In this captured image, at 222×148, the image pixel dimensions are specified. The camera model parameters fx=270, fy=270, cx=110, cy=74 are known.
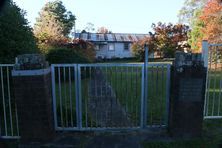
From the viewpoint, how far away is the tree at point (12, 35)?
6133 mm

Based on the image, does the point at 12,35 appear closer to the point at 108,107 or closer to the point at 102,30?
the point at 108,107

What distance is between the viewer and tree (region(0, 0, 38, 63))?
6.13 meters

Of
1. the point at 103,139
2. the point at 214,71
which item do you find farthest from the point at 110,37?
the point at 103,139

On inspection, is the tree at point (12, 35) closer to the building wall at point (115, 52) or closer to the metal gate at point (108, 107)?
the metal gate at point (108, 107)

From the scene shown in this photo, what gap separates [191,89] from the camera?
14.6 feet

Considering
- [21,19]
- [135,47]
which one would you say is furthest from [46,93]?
[135,47]

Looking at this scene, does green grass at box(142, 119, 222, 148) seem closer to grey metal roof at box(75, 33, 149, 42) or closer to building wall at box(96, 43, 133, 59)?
building wall at box(96, 43, 133, 59)

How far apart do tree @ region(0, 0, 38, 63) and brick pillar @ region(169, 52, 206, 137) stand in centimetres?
375

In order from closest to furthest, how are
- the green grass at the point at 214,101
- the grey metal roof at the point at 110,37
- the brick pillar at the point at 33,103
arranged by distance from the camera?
the brick pillar at the point at 33,103 → the green grass at the point at 214,101 → the grey metal roof at the point at 110,37

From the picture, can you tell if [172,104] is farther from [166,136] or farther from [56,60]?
[56,60]

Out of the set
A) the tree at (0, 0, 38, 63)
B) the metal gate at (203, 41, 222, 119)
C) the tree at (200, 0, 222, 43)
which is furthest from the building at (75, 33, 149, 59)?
the metal gate at (203, 41, 222, 119)

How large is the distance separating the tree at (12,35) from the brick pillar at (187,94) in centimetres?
375

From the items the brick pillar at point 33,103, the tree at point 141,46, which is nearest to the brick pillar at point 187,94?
the brick pillar at point 33,103

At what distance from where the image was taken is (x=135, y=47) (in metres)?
31.8
